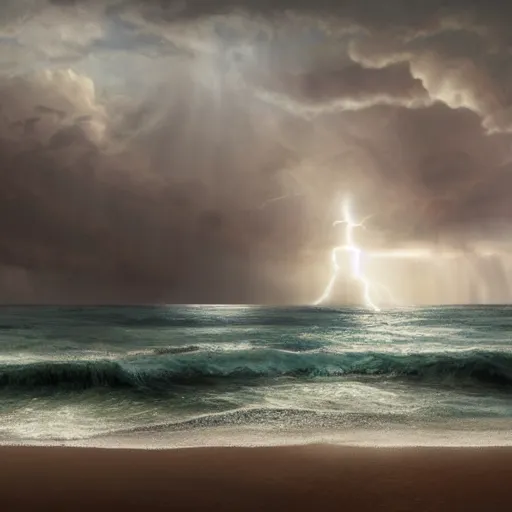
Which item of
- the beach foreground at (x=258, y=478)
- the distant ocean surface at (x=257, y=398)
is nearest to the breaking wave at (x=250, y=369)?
the distant ocean surface at (x=257, y=398)

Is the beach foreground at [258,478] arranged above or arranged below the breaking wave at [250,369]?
above

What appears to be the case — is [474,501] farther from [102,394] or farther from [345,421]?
[102,394]

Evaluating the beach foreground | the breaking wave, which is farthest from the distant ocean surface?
the beach foreground

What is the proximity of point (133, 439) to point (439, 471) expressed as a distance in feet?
15.9

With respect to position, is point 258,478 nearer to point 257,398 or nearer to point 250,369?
point 257,398

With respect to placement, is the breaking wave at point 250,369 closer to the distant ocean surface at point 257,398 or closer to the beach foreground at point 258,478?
the distant ocean surface at point 257,398

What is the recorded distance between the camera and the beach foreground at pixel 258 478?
6.09 metres

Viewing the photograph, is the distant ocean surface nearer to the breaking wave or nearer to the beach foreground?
the breaking wave

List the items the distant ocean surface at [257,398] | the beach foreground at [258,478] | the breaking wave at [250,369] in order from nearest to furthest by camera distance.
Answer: the beach foreground at [258,478] < the distant ocean surface at [257,398] < the breaking wave at [250,369]

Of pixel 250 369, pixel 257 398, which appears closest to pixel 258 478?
pixel 257 398

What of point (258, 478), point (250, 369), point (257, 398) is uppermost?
point (258, 478)

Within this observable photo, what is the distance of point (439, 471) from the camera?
286 inches

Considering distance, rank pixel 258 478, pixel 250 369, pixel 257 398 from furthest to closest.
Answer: pixel 250 369, pixel 257 398, pixel 258 478

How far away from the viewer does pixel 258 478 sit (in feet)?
22.9
